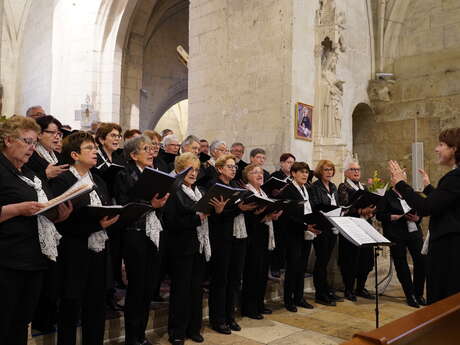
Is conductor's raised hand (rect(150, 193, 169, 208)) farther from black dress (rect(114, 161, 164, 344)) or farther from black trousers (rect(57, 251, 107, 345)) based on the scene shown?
black trousers (rect(57, 251, 107, 345))

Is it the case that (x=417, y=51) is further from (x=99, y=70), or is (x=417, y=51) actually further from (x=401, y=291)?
(x=99, y=70)

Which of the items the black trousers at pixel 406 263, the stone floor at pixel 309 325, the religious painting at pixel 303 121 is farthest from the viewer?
the religious painting at pixel 303 121

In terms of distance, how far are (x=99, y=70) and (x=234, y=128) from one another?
6000 mm

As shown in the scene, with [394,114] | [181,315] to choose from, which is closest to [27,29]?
[394,114]

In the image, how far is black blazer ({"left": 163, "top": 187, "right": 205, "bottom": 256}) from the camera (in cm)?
350

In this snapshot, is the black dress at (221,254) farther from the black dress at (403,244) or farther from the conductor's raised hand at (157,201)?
the black dress at (403,244)

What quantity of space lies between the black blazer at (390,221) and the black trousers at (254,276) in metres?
1.94

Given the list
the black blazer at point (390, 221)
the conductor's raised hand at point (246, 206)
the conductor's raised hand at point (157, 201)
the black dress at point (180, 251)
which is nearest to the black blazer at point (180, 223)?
the black dress at point (180, 251)

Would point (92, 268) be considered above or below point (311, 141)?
below

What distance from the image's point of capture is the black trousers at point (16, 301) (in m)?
2.25

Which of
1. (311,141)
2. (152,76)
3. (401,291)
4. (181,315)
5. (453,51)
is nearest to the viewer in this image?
(181,315)

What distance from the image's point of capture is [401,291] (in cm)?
611

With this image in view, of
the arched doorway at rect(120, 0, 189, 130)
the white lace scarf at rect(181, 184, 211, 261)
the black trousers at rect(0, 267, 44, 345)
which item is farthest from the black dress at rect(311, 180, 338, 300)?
the arched doorway at rect(120, 0, 189, 130)

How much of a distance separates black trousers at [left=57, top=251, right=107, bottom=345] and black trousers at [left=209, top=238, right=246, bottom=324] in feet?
4.13
